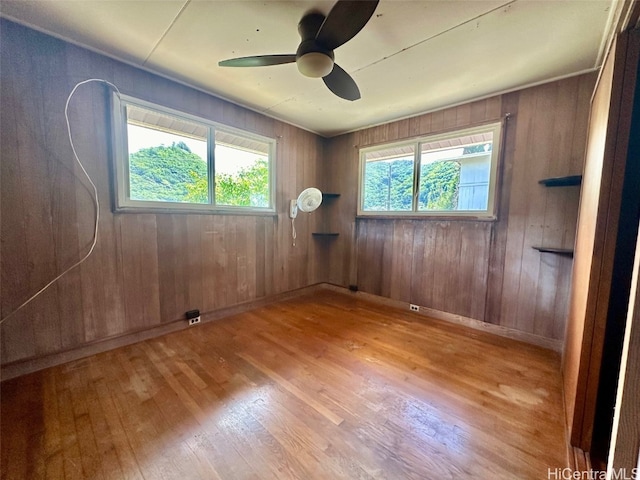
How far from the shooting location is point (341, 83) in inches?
75.2

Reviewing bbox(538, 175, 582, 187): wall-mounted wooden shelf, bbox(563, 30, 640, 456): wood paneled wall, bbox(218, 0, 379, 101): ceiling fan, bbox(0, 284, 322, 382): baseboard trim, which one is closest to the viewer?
bbox(563, 30, 640, 456): wood paneled wall

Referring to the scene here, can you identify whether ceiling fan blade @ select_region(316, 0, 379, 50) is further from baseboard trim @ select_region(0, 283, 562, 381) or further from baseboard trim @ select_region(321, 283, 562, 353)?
baseboard trim @ select_region(321, 283, 562, 353)

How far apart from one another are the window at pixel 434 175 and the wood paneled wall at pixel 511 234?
0.12 metres

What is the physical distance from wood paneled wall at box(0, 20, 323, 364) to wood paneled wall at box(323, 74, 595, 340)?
2277mm

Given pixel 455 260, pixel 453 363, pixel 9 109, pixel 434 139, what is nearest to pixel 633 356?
pixel 453 363

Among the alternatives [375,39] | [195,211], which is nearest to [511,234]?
[375,39]

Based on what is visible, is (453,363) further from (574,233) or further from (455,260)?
(574,233)

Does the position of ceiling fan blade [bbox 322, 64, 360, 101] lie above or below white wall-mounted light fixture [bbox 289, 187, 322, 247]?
above

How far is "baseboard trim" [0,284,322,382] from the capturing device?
70.2 inches

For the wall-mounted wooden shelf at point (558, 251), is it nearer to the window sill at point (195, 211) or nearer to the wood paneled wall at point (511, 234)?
the wood paneled wall at point (511, 234)

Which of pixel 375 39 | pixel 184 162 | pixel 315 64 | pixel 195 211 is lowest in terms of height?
pixel 195 211

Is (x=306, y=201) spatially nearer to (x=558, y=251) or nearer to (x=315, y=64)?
(x=315, y=64)

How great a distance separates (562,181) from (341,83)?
2.06 meters

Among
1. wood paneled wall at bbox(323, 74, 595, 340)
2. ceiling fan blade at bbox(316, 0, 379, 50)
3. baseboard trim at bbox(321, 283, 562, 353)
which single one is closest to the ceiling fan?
ceiling fan blade at bbox(316, 0, 379, 50)
